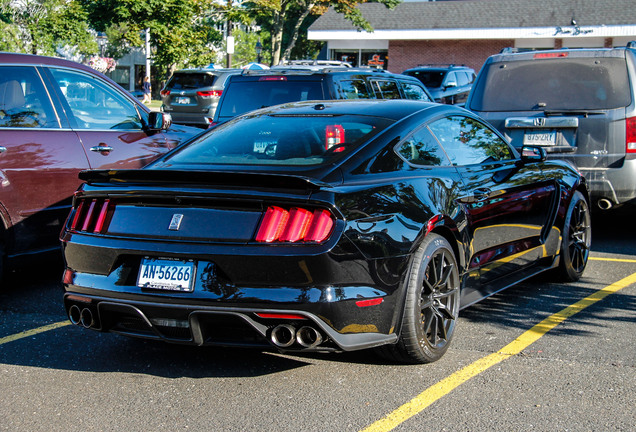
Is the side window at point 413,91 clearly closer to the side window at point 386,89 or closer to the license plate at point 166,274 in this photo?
the side window at point 386,89

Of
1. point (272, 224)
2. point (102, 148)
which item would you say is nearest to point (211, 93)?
point (102, 148)

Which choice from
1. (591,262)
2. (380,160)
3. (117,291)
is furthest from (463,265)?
(591,262)

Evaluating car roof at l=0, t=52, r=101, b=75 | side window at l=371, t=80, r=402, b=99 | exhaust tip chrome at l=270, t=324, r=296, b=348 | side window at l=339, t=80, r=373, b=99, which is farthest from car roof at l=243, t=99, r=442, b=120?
side window at l=371, t=80, r=402, b=99

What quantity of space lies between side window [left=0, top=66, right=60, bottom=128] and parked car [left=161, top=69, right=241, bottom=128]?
14.3m

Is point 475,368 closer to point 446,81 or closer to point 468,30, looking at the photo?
point 446,81

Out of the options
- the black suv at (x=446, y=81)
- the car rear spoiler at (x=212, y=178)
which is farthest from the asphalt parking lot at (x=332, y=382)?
the black suv at (x=446, y=81)

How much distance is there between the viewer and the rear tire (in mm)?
6547

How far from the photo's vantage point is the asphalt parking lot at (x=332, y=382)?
12.3 feet

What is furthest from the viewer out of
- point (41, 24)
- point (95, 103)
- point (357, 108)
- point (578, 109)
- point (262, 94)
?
point (41, 24)

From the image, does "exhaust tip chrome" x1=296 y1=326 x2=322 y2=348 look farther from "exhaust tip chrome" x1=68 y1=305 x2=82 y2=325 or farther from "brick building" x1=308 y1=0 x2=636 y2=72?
"brick building" x1=308 y1=0 x2=636 y2=72

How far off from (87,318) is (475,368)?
217 cm

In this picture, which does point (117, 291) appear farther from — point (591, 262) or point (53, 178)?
point (591, 262)

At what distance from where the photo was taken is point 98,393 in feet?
13.6

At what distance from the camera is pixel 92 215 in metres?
4.38
